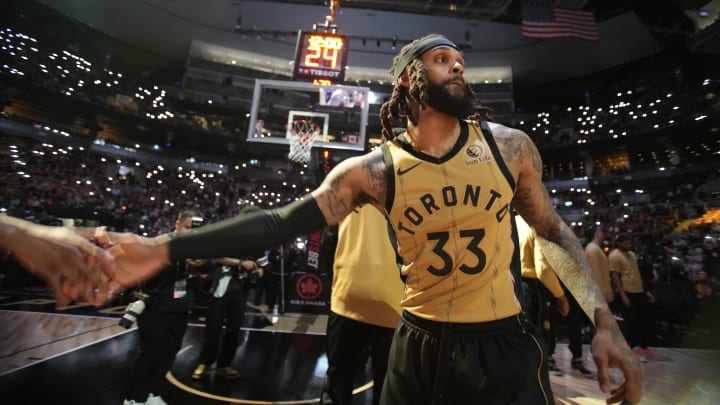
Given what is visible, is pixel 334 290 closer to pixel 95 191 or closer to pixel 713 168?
pixel 95 191

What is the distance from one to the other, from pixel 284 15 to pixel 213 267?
21.1m

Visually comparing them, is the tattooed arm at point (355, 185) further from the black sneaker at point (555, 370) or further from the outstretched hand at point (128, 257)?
the black sneaker at point (555, 370)

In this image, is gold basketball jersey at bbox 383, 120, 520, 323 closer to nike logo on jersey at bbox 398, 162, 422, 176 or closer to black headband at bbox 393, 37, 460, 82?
nike logo on jersey at bbox 398, 162, 422, 176

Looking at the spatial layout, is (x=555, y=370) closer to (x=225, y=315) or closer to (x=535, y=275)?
(x=535, y=275)

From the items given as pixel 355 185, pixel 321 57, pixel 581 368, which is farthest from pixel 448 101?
pixel 321 57

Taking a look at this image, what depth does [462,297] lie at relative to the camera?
4.99 ft

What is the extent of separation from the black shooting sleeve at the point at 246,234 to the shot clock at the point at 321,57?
1083 centimetres

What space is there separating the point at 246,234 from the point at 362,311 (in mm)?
1706

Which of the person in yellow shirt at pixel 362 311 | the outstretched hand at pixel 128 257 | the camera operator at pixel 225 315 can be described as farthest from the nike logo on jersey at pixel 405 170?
the camera operator at pixel 225 315

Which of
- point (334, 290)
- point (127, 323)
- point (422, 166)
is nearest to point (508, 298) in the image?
point (422, 166)

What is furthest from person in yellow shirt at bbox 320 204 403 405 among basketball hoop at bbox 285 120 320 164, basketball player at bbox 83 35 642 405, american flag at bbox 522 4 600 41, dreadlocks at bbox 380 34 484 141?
american flag at bbox 522 4 600 41

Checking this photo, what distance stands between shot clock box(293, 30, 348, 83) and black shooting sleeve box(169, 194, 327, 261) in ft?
35.5

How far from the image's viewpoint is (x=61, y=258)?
43.3 inches

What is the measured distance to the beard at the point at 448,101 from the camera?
5.73ft
